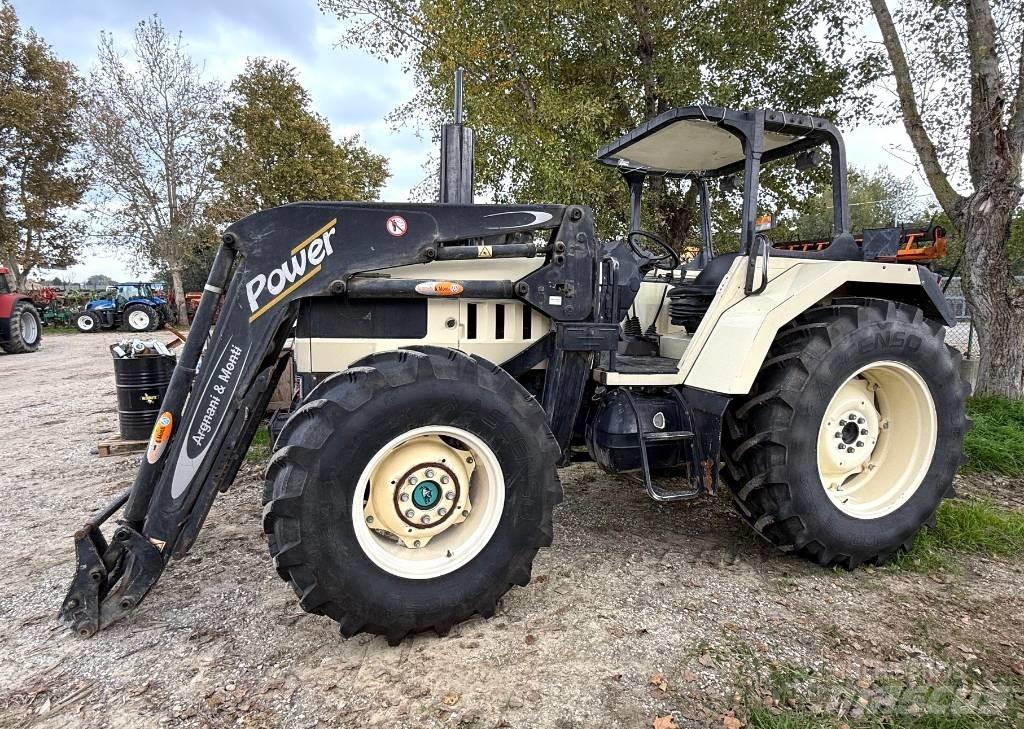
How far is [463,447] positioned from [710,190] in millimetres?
3257

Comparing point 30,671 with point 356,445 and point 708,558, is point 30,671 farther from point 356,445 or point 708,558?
point 708,558

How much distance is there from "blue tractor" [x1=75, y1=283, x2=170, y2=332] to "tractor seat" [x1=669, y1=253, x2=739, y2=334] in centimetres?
2272

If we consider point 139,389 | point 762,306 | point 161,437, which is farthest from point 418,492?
point 139,389

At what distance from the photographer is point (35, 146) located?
76.7ft

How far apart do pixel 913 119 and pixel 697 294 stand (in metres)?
4.35

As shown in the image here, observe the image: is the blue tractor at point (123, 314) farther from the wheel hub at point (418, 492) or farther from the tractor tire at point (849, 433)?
the tractor tire at point (849, 433)

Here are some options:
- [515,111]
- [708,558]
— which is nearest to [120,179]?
[515,111]

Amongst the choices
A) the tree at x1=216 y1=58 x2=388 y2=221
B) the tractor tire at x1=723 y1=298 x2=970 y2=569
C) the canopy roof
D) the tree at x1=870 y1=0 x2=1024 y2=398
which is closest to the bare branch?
the tree at x1=870 y1=0 x2=1024 y2=398

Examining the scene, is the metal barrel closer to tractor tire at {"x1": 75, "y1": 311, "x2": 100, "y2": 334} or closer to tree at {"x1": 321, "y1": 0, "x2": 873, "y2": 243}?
tree at {"x1": 321, "y1": 0, "x2": 873, "y2": 243}

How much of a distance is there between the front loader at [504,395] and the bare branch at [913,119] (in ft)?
10.7

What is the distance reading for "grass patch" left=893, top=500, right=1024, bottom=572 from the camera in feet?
11.3

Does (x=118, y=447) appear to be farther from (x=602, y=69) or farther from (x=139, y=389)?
(x=602, y=69)

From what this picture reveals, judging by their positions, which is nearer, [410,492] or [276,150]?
[410,492]

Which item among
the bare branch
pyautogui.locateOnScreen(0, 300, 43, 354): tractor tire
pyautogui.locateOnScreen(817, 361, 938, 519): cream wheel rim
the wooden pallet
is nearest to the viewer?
pyautogui.locateOnScreen(817, 361, 938, 519): cream wheel rim
